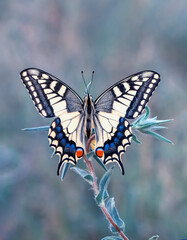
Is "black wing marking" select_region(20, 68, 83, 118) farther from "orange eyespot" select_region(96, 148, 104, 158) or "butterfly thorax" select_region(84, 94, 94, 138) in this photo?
"orange eyespot" select_region(96, 148, 104, 158)

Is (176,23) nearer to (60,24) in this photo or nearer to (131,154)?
(60,24)

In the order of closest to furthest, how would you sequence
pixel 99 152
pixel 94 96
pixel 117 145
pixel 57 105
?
pixel 99 152, pixel 117 145, pixel 57 105, pixel 94 96

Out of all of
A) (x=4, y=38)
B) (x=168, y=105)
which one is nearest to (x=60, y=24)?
(x=4, y=38)

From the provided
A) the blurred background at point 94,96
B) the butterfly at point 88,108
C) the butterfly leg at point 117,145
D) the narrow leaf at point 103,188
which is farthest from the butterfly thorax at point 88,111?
the blurred background at point 94,96

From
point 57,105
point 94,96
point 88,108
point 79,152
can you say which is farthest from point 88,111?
point 94,96

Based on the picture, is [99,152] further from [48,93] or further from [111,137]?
[48,93]

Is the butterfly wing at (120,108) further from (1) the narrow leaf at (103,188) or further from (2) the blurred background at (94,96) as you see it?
(2) the blurred background at (94,96)
